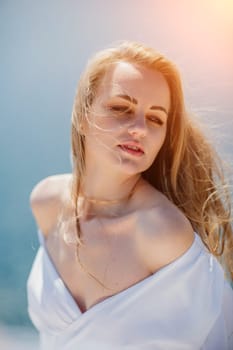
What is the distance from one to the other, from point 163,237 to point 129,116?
9.0 inches

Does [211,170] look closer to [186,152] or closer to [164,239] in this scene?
[186,152]

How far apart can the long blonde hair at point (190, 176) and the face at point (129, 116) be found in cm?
6

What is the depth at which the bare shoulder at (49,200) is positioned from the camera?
46.3 inches

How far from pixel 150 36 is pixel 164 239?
0.67 metres

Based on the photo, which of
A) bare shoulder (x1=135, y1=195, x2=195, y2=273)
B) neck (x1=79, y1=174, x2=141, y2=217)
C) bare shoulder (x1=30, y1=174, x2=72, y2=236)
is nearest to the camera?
bare shoulder (x1=135, y1=195, x2=195, y2=273)

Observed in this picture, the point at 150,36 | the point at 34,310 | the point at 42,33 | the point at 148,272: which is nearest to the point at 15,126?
the point at 42,33

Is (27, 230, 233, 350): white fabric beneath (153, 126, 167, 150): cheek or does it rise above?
beneath

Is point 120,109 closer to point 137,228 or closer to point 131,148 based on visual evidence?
point 131,148

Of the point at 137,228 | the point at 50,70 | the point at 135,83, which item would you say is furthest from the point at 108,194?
the point at 50,70

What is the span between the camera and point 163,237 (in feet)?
2.97

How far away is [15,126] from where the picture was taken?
62.9 inches

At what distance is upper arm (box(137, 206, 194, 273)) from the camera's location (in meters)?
0.91

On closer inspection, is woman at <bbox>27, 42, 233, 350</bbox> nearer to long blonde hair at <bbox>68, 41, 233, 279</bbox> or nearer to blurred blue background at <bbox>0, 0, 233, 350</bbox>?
long blonde hair at <bbox>68, 41, 233, 279</bbox>

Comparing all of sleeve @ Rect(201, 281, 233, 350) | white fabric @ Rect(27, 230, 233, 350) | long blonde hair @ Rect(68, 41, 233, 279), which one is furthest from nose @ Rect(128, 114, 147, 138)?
sleeve @ Rect(201, 281, 233, 350)
